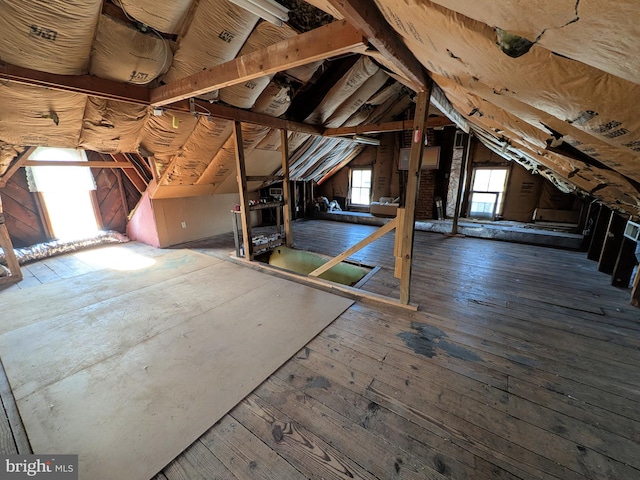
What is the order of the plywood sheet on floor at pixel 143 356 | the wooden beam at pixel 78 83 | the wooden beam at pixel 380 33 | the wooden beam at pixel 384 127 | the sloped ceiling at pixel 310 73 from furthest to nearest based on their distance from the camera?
the wooden beam at pixel 384 127 → the wooden beam at pixel 78 83 → the plywood sheet on floor at pixel 143 356 → the wooden beam at pixel 380 33 → the sloped ceiling at pixel 310 73

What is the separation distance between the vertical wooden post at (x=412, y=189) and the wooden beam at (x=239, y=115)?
234cm

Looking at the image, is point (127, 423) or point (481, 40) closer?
point (481, 40)

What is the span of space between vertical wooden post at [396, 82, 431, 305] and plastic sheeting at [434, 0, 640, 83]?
5.02ft

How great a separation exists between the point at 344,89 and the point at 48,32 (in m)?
3.01

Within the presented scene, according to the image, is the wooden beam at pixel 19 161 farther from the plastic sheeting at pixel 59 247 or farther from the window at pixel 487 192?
the window at pixel 487 192

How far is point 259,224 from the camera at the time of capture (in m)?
7.13

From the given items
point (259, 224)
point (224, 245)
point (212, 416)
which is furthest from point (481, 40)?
point (259, 224)

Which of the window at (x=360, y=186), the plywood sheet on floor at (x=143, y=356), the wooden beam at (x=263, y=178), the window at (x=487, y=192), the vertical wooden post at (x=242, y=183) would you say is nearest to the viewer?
the plywood sheet on floor at (x=143, y=356)

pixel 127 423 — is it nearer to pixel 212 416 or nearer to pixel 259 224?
pixel 212 416

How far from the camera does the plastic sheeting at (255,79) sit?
2.29m

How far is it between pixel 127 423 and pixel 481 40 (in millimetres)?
2533

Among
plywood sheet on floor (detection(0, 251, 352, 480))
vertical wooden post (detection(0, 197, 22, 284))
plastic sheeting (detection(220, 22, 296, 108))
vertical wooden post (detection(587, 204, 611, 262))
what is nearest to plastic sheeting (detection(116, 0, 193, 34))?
plastic sheeting (detection(220, 22, 296, 108))

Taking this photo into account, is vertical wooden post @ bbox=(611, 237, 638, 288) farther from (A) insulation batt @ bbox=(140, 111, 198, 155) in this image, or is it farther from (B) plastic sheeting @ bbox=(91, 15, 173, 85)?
(A) insulation batt @ bbox=(140, 111, 198, 155)

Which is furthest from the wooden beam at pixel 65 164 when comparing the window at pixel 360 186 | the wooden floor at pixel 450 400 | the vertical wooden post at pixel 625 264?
the vertical wooden post at pixel 625 264
